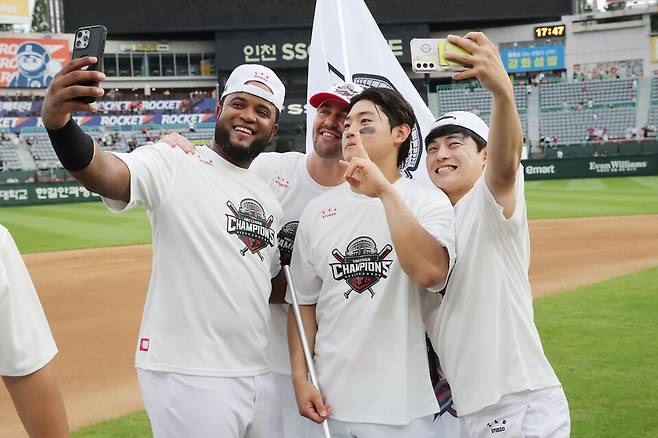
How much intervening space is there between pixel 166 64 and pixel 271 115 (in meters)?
61.0

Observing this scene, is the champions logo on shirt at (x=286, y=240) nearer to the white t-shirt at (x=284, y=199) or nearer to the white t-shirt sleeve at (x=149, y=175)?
the white t-shirt at (x=284, y=199)

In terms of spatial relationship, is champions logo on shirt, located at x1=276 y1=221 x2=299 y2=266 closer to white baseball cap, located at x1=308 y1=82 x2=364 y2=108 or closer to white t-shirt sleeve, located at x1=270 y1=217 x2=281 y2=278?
white t-shirt sleeve, located at x1=270 y1=217 x2=281 y2=278

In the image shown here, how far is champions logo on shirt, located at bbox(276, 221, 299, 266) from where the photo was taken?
4.16 meters

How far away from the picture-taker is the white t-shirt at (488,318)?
123 inches

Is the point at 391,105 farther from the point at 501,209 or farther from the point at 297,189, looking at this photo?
the point at 297,189

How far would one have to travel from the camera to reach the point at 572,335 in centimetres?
789

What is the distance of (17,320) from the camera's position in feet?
7.40

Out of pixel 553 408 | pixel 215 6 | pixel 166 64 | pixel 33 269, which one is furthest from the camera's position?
pixel 166 64

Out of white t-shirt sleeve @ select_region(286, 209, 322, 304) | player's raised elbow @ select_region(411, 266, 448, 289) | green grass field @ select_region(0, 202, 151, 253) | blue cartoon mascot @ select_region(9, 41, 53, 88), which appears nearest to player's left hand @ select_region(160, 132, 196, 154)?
white t-shirt sleeve @ select_region(286, 209, 322, 304)

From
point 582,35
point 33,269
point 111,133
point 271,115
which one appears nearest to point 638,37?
point 582,35

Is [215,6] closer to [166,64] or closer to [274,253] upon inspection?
[166,64]

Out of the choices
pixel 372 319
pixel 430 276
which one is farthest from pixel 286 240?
pixel 430 276

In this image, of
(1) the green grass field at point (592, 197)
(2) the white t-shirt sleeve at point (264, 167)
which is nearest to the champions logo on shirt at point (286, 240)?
(2) the white t-shirt sleeve at point (264, 167)

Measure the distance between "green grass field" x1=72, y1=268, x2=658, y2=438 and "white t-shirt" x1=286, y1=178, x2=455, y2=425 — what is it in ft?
9.04
